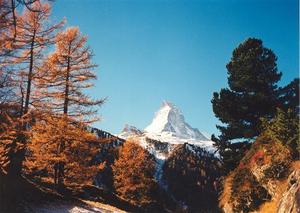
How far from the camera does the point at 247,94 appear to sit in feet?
92.3

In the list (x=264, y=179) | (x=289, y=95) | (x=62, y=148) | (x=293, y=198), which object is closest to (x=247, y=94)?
(x=289, y=95)

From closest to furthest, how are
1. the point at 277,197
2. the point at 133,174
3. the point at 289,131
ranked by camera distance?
the point at 277,197 < the point at 289,131 < the point at 133,174

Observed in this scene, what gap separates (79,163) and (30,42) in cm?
795

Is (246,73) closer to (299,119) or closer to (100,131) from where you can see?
(299,119)

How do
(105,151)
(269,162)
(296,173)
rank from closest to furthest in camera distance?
(296,173), (269,162), (105,151)

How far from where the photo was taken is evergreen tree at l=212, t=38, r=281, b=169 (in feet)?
90.0

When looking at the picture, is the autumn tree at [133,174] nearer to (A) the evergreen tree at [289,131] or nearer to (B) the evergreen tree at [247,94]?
(B) the evergreen tree at [247,94]

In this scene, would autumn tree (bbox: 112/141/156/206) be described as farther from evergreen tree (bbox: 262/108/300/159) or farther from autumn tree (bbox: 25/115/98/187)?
evergreen tree (bbox: 262/108/300/159)

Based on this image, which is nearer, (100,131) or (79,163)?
(79,163)

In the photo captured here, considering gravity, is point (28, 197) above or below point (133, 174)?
below

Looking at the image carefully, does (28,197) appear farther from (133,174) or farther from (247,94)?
(133,174)

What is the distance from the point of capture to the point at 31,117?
18344 millimetres

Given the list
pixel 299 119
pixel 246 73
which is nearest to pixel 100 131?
pixel 246 73

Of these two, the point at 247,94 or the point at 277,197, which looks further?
the point at 247,94
